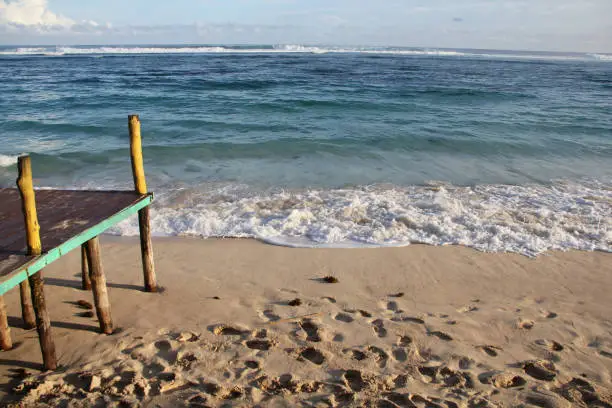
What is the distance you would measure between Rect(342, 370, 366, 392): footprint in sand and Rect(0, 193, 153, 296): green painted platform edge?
2542 mm

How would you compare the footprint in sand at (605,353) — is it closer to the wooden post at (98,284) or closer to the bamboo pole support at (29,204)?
the wooden post at (98,284)

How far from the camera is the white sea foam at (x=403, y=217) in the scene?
7203 millimetres

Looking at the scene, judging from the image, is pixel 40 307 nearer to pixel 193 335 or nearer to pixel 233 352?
pixel 193 335

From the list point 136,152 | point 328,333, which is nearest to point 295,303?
point 328,333

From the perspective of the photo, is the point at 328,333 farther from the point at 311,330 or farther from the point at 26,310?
the point at 26,310

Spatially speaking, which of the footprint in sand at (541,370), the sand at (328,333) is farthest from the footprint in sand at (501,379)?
the footprint in sand at (541,370)

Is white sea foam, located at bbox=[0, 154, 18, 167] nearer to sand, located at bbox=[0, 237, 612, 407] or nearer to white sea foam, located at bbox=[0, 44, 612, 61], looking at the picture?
sand, located at bbox=[0, 237, 612, 407]

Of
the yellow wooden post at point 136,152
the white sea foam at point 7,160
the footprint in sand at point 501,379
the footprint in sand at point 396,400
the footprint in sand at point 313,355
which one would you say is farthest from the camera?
the white sea foam at point 7,160

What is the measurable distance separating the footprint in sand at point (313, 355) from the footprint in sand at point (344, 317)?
2.08 feet

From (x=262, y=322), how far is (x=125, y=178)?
7192 millimetres

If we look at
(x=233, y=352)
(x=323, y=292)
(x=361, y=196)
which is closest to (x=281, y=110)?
(x=361, y=196)

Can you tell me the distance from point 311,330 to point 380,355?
77cm

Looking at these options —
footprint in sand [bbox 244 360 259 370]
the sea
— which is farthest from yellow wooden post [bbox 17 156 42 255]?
the sea

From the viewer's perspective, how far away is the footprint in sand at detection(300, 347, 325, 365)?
416 cm
